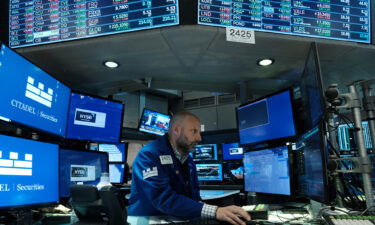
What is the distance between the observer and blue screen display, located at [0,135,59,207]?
1335 millimetres

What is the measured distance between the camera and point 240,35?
2281 mm

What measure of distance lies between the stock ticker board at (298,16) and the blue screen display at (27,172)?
55.3 inches

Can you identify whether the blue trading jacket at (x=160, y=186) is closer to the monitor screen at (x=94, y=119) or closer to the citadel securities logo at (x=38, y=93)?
the citadel securities logo at (x=38, y=93)

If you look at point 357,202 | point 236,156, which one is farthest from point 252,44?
point 236,156

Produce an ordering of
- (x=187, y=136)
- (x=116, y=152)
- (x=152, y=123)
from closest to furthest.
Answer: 1. (x=187, y=136)
2. (x=116, y=152)
3. (x=152, y=123)

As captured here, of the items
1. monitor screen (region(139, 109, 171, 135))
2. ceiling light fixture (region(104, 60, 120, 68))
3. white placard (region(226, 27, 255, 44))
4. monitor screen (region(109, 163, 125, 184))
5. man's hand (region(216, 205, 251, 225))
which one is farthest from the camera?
monitor screen (region(139, 109, 171, 135))

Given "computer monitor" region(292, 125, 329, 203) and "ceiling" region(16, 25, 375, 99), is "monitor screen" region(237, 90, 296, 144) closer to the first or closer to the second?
"computer monitor" region(292, 125, 329, 203)

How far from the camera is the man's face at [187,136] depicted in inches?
77.5

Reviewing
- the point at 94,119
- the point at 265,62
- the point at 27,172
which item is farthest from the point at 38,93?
the point at 265,62

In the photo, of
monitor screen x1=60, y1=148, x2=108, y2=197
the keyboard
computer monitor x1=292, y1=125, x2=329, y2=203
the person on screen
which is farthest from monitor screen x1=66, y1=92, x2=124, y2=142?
the keyboard

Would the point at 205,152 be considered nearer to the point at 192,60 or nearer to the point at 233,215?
the point at 192,60

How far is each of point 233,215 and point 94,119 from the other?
5.43 feet

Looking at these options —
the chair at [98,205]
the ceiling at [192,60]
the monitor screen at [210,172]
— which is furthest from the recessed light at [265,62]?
the monitor screen at [210,172]

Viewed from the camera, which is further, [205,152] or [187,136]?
[205,152]
